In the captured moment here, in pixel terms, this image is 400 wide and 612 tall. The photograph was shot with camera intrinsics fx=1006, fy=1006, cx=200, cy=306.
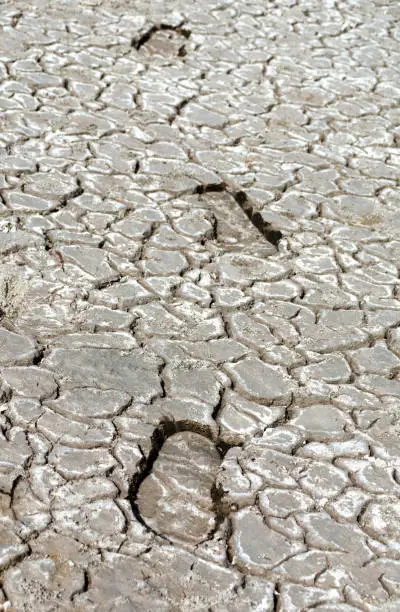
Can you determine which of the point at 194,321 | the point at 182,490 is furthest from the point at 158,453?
the point at 194,321

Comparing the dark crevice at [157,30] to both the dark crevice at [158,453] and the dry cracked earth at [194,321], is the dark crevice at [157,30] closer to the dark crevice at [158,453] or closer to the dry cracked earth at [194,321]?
the dry cracked earth at [194,321]

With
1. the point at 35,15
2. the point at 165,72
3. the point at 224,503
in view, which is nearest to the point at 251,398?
the point at 224,503

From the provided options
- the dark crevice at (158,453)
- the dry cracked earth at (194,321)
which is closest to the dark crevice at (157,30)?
the dry cracked earth at (194,321)

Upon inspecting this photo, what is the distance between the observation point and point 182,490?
3.37m

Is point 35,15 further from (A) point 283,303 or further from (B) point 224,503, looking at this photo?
(B) point 224,503

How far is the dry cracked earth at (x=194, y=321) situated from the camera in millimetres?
3061

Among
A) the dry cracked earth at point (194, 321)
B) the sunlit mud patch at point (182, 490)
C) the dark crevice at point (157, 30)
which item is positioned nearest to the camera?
Result: the dry cracked earth at point (194, 321)

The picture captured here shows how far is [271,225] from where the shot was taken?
192 inches

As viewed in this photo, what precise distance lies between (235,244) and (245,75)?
2074 millimetres

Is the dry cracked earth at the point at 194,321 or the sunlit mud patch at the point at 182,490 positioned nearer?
the dry cracked earth at the point at 194,321

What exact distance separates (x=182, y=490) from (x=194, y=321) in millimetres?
955

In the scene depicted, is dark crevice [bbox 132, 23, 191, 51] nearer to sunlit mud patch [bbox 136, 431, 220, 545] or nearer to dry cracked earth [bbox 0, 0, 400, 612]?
dry cracked earth [bbox 0, 0, 400, 612]

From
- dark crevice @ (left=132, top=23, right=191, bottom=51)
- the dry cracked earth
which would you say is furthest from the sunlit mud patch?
dark crevice @ (left=132, top=23, right=191, bottom=51)

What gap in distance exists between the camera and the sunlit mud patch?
320cm
